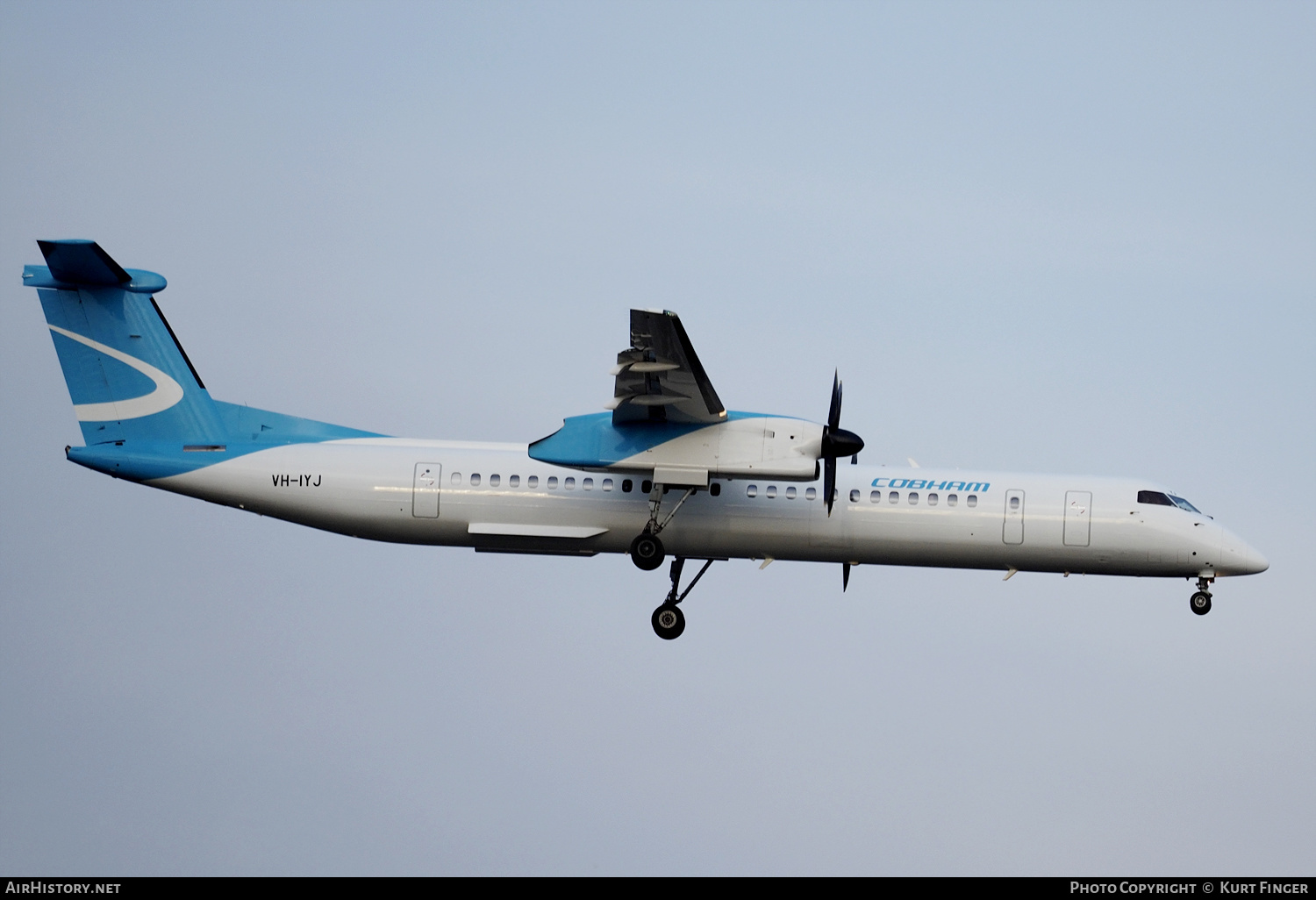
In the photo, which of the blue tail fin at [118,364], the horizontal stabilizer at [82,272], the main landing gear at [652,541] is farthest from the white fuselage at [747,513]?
the horizontal stabilizer at [82,272]

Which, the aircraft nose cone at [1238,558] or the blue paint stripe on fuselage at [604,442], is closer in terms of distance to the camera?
the blue paint stripe on fuselage at [604,442]

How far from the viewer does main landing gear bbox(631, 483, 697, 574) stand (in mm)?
25703

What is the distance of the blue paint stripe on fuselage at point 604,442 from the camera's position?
24953 mm

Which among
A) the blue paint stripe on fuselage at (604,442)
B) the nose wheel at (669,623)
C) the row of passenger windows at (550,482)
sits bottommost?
the nose wheel at (669,623)

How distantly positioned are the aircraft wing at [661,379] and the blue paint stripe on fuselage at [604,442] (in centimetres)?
15

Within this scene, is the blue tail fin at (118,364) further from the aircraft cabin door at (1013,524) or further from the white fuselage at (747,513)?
the aircraft cabin door at (1013,524)

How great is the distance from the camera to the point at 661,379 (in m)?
23.9

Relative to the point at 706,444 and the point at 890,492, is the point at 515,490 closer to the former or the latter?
the point at 706,444

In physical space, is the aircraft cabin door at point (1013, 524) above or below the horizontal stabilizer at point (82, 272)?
below

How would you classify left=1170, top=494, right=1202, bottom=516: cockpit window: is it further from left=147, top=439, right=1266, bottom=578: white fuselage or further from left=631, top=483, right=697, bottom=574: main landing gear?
left=631, top=483, right=697, bottom=574: main landing gear

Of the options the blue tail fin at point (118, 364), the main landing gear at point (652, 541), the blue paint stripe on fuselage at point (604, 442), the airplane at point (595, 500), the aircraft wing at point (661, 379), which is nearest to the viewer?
the aircraft wing at point (661, 379)

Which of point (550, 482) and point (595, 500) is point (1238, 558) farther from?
point (550, 482)

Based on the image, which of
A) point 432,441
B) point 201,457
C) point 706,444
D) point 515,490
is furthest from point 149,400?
point 706,444

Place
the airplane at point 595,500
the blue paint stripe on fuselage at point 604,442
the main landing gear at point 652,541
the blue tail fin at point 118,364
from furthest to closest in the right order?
the blue tail fin at point 118,364, the airplane at point 595,500, the main landing gear at point 652,541, the blue paint stripe on fuselage at point 604,442
